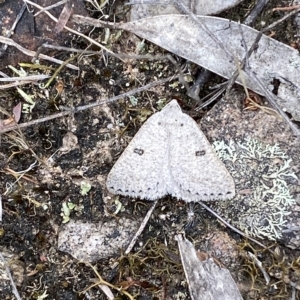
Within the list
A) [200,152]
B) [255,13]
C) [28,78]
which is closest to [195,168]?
[200,152]

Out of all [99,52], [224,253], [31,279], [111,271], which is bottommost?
[31,279]

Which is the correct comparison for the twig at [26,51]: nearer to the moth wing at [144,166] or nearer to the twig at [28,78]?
the twig at [28,78]

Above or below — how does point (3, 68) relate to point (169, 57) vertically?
below

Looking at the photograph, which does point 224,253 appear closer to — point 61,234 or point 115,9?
point 61,234

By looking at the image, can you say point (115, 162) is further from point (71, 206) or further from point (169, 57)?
point (169, 57)

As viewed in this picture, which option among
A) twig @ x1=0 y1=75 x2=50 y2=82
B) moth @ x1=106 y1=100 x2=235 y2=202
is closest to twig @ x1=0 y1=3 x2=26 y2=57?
twig @ x1=0 y1=75 x2=50 y2=82

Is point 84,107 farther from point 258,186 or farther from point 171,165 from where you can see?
point 258,186

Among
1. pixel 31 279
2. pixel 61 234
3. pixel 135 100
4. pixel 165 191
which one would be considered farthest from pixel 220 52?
pixel 31 279
